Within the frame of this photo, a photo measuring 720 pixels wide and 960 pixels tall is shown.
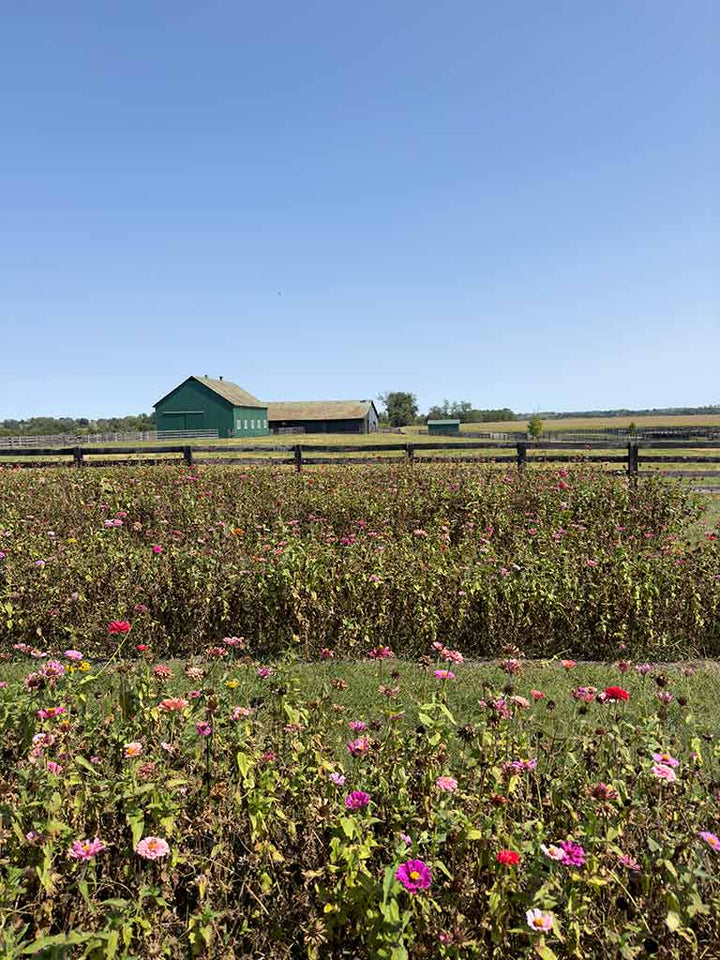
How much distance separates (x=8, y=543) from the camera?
239 inches

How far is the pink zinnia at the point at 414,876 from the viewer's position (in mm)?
1694

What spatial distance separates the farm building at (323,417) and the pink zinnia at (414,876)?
71625mm

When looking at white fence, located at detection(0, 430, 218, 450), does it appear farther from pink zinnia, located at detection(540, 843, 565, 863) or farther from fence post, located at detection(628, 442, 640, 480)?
pink zinnia, located at detection(540, 843, 565, 863)

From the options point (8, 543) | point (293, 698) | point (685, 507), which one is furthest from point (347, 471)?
point (293, 698)

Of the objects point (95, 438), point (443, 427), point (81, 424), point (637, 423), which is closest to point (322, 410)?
point (443, 427)

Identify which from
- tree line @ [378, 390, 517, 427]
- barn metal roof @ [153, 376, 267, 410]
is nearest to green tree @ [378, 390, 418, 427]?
tree line @ [378, 390, 517, 427]

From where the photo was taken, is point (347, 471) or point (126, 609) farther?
point (347, 471)

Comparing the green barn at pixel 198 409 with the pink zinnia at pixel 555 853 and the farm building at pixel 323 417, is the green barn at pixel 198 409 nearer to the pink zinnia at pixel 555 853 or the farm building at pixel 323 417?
the farm building at pixel 323 417

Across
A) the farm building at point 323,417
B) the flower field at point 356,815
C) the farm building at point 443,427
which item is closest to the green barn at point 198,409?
the farm building at point 323,417

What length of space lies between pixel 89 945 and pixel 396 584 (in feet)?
12.3

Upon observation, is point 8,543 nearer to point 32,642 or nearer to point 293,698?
point 32,642

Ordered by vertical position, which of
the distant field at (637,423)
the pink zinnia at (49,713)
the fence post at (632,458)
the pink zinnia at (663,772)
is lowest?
the pink zinnia at (663,772)

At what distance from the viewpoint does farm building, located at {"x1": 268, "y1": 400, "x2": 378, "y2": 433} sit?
7369 cm

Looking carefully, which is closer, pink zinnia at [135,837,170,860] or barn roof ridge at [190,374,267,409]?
pink zinnia at [135,837,170,860]
